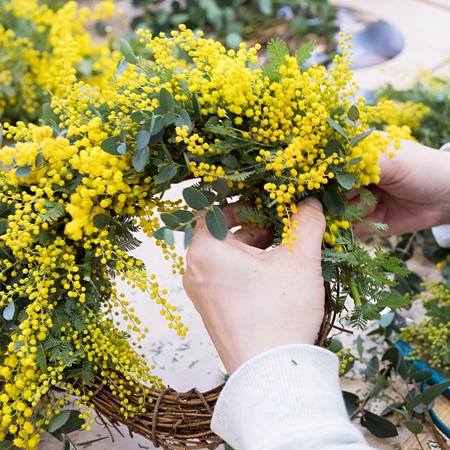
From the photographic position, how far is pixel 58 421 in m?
0.74

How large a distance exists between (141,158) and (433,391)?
0.61 meters

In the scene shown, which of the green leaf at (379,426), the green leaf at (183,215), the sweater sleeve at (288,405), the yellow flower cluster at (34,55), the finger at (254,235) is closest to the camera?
the sweater sleeve at (288,405)

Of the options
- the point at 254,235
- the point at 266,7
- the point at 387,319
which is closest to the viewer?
the point at 254,235

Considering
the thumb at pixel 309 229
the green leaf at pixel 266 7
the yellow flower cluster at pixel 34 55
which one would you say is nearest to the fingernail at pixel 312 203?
the thumb at pixel 309 229

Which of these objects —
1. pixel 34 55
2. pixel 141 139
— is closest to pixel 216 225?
pixel 141 139

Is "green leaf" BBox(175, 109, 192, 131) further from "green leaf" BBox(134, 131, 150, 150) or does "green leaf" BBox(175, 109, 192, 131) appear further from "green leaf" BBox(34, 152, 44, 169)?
"green leaf" BBox(34, 152, 44, 169)

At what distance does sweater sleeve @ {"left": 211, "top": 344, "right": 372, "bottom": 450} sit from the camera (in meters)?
0.54

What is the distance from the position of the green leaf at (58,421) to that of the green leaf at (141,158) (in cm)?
39

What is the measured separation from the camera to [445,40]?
1.84 m

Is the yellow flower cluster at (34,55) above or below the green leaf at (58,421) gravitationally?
above

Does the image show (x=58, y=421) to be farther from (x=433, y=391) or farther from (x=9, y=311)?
(x=433, y=391)

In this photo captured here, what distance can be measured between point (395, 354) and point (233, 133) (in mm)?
549

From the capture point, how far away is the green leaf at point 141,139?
0.63 meters

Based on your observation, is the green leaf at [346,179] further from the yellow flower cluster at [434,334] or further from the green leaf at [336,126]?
the yellow flower cluster at [434,334]
